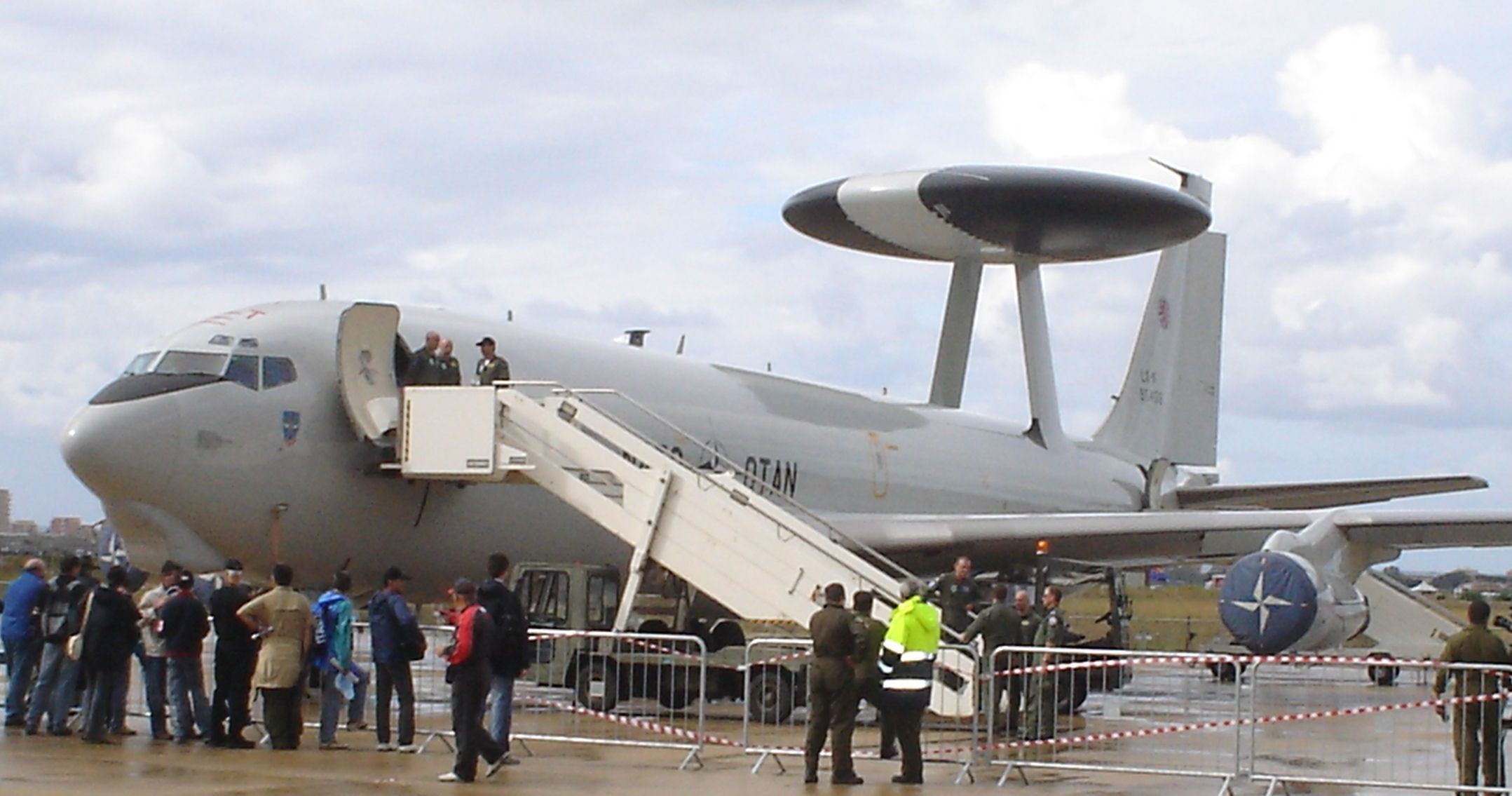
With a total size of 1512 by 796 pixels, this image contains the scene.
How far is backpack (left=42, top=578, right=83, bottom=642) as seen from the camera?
14.7m

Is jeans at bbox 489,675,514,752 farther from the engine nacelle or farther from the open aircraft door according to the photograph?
the engine nacelle

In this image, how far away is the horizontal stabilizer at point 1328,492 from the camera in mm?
29125

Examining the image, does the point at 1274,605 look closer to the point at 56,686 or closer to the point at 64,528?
the point at 56,686

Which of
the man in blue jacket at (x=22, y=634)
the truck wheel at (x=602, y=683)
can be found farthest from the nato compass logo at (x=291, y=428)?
the truck wheel at (x=602, y=683)

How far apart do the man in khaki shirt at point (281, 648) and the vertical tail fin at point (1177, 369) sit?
989 inches

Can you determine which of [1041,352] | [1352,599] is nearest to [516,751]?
[1352,599]

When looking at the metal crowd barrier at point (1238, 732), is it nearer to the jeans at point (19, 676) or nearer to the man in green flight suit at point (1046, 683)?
the man in green flight suit at point (1046, 683)

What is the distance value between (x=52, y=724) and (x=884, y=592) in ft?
22.1

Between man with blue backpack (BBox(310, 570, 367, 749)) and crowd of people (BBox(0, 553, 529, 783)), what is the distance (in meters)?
0.01

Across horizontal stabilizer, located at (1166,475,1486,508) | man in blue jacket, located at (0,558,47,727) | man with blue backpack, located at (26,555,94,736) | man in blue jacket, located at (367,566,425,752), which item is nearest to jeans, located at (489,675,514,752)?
man in blue jacket, located at (367,566,425,752)

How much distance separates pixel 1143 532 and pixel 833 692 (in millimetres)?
12929

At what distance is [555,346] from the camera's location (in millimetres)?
21047

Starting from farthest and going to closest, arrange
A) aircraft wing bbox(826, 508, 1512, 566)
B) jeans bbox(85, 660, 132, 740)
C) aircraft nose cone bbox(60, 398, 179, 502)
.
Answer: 1. aircraft wing bbox(826, 508, 1512, 566)
2. aircraft nose cone bbox(60, 398, 179, 502)
3. jeans bbox(85, 660, 132, 740)

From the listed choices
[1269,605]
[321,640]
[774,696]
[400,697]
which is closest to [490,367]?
[774,696]
